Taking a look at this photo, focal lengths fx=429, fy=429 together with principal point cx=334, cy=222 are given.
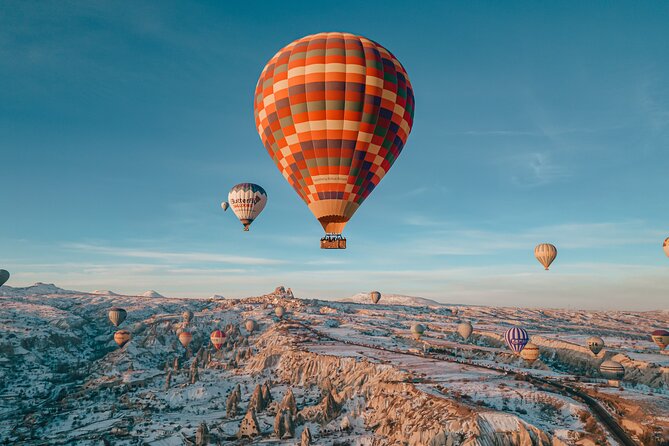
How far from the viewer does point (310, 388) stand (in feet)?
290

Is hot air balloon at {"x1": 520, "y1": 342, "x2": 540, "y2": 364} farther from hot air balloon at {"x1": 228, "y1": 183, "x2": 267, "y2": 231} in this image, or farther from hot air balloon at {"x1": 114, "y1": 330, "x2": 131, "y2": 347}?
hot air balloon at {"x1": 114, "y1": 330, "x2": 131, "y2": 347}

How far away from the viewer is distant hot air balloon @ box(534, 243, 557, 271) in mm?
97312

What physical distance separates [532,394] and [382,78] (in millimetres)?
41278

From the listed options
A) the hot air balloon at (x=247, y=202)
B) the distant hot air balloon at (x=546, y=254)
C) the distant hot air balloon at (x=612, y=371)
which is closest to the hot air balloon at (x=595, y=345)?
the distant hot air balloon at (x=546, y=254)

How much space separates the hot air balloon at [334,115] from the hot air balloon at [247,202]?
36.3 meters

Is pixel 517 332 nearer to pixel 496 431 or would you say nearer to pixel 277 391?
pixel 496 431

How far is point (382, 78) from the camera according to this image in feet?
149

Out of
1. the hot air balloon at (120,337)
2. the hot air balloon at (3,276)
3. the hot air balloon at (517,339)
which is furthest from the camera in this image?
the hot air balloon at (120,337)

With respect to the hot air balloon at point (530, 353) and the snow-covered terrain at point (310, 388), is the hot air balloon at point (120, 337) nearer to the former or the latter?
the snow-covered terrain at point (310, 388)

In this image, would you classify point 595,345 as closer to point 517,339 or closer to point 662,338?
point 662,338

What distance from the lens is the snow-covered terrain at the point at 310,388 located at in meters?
47.3

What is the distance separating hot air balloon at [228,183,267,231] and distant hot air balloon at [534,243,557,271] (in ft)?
208

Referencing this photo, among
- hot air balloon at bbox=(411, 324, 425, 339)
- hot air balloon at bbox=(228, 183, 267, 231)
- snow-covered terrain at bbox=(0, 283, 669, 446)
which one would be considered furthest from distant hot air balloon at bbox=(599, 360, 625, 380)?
hot air balloon at bbox=(228, 183, 267, 231)

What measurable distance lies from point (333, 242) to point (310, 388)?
53.7 m
